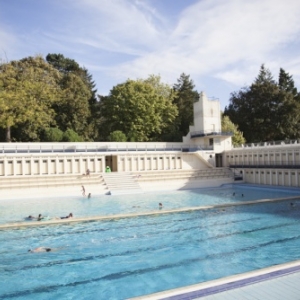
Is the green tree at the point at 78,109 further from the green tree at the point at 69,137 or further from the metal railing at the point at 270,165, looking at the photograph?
the metal railing at the point at 270,165

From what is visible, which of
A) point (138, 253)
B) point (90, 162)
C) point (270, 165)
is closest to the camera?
point (138, 253)

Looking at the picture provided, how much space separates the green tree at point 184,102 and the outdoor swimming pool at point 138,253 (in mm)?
32090

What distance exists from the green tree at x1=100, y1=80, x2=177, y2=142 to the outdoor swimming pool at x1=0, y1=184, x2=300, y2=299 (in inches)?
1154

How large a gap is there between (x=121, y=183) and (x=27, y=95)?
19149mm

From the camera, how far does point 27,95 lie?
4297 cm

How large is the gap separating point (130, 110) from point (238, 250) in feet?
121

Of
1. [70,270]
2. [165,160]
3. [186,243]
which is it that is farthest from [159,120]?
[70,270]

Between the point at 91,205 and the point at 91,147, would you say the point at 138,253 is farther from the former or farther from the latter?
the point at 91,147

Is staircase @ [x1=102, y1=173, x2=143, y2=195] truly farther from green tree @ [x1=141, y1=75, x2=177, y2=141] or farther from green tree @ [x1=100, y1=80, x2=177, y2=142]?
green tree @ [x1=141, y1=75, x2=177, y2=141]

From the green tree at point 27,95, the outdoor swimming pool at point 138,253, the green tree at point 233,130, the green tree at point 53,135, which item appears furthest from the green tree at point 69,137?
the outdoor swimming pool at point 138,253

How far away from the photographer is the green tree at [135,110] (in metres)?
47.5

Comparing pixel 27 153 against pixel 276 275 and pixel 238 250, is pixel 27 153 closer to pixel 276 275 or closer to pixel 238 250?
pixel 238 250

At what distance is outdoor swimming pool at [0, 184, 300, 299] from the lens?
32.6 ft

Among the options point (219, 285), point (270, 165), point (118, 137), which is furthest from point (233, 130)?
point (219, 285)
